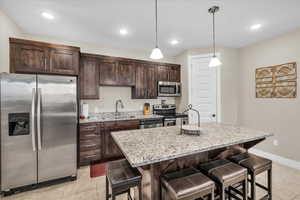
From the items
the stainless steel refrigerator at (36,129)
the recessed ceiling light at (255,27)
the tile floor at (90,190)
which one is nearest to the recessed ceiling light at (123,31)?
the stainless steel refrigerator at (36,129)

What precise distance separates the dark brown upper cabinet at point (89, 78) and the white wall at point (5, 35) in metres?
1.18

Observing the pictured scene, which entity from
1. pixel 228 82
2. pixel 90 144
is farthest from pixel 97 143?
pixel 228 82

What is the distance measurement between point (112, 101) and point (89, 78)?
852 millimetres

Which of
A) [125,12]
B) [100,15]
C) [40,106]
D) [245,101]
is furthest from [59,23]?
[245,101]

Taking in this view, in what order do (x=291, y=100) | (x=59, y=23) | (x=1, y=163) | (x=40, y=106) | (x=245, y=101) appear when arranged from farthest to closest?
(x=245, y=101), (x=291, y=100), (x=59, y=23), (x=40, y=106), (x=1, y=163)

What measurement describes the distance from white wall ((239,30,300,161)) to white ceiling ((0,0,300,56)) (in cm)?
30

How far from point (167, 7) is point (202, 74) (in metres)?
2.16

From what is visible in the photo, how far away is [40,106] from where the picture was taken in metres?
2.16

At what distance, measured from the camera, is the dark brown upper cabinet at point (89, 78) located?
3.17 m

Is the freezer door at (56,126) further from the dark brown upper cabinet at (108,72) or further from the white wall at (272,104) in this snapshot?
the white wall at (272,104)

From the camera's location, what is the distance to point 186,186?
1210 millimetres

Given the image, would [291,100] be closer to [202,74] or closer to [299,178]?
[299,178]

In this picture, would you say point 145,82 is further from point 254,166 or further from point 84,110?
point 254,166

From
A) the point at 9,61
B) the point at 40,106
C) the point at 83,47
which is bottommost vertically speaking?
the point at 40,106
